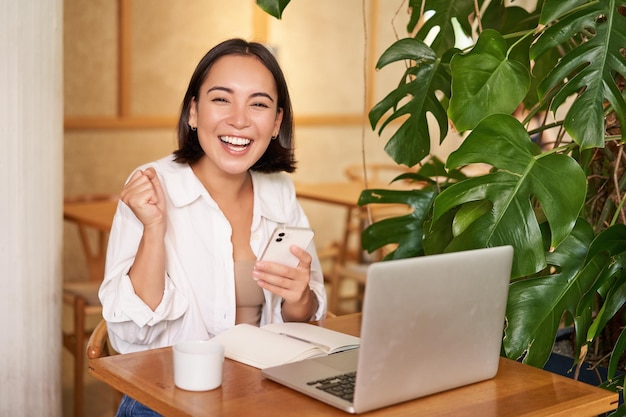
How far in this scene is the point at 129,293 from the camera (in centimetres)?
215

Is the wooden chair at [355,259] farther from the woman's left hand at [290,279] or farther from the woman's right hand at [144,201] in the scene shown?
the woman's right hand at [144,201]

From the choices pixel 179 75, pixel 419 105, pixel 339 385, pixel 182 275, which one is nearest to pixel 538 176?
pixel 419 105

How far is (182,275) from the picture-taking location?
229 centimetres

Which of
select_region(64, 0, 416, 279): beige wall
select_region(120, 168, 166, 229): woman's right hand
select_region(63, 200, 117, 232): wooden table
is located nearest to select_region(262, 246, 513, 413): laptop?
select_region(120, 168, 166, 229): woman's right hand

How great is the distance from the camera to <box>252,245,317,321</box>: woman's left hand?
2.11 metres

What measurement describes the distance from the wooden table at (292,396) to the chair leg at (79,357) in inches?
77.6

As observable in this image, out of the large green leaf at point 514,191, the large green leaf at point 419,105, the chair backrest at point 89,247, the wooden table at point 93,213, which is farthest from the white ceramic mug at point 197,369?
the chair backrest at point 89,247

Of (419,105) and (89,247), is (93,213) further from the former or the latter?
(419,105)

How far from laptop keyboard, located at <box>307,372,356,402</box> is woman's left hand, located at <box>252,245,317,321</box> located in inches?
18.1

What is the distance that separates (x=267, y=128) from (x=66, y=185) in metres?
3.65

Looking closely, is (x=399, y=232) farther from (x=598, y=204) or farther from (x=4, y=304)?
(x=4, y=304)

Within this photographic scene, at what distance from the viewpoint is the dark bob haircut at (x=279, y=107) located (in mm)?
2396

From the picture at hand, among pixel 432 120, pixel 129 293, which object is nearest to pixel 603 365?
pixel 129 293

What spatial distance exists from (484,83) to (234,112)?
2.11 feet
